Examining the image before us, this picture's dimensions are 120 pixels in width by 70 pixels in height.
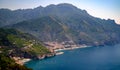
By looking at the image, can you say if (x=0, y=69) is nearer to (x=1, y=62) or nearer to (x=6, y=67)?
(x=6, y=67)

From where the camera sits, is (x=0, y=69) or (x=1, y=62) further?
(x=1, y=62)

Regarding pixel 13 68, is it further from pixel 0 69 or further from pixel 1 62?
pixel 1 62

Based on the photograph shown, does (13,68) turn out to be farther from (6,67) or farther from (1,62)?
(1,62)

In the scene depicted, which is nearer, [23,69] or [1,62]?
[23,69]

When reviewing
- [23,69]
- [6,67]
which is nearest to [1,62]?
[6,67]

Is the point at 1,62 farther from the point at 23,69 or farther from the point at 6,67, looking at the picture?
the point at 23,69

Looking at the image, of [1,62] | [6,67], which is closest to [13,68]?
[6,67]

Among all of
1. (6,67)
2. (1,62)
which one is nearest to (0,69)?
(6,67)

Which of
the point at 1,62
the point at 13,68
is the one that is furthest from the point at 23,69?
the point at 1,62
